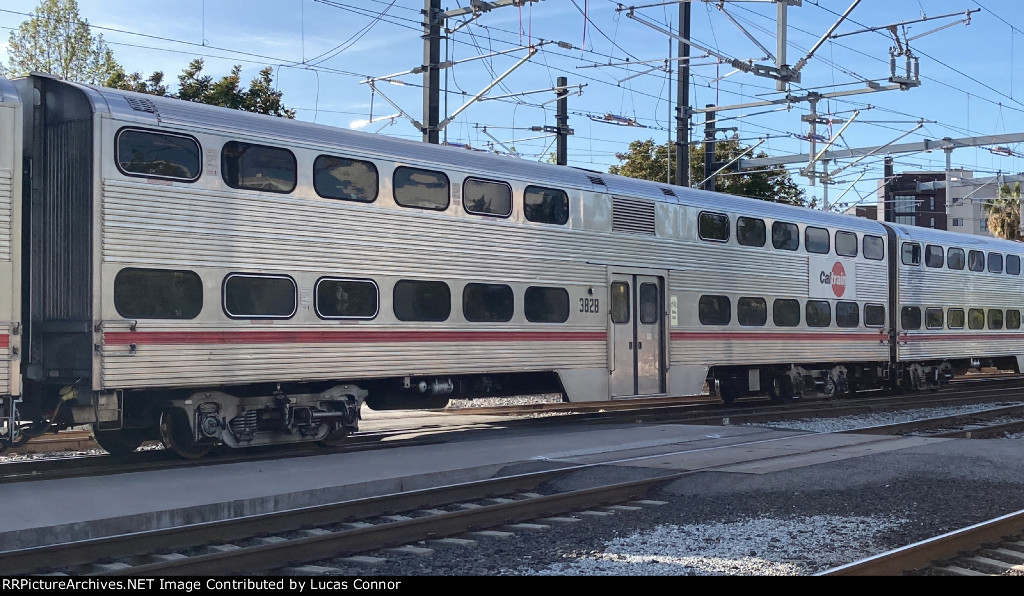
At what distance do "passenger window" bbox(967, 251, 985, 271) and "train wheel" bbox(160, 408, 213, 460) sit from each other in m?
21.9

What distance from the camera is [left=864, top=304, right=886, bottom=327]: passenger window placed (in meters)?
23.1

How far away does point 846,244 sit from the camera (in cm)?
2261

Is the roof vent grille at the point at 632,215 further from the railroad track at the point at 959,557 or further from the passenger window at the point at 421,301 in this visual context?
the railroad track at the point at 959,557

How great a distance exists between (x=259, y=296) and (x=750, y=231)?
35.4 feet

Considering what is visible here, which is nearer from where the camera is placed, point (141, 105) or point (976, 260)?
point (141, 105)

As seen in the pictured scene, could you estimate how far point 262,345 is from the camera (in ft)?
40.5

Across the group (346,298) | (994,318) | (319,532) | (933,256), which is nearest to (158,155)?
(346,298)

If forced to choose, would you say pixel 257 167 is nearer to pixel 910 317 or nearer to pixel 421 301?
pixel 421 301

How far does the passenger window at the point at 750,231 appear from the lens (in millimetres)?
19609

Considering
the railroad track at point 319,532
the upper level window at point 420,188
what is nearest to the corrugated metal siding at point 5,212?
the railroad track at point 319,532

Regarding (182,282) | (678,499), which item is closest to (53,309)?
(182,282)

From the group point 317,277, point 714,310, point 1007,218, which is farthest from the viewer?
point 1007,218

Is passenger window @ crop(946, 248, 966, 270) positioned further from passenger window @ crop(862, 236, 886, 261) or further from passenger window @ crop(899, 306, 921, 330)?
passenger window @ crop(862, 236, 886, 261)

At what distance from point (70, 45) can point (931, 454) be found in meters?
28.4
